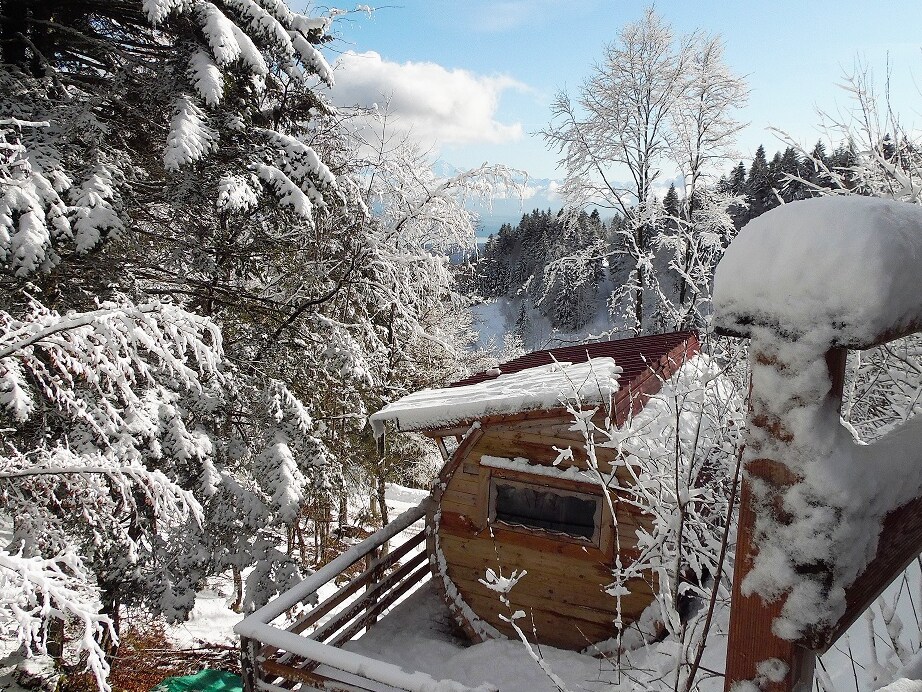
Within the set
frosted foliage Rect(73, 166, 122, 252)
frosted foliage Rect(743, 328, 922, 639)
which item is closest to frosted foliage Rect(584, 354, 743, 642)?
frosted foliage Rect(743, 328, 922, 639)

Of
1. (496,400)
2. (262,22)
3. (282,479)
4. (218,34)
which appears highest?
(262,22)

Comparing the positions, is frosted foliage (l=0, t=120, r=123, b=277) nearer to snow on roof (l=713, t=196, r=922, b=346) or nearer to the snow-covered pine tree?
the snow-covered pine tree

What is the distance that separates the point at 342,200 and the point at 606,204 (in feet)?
30.6

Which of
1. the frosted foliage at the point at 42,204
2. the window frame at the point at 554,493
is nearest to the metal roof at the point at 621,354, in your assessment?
the window frame at the point at 554,493

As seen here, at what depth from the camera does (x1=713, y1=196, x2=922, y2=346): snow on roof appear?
2.38ft

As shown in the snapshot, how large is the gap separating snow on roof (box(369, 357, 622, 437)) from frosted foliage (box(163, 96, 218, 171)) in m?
3.40

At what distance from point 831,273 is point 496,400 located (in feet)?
16.4

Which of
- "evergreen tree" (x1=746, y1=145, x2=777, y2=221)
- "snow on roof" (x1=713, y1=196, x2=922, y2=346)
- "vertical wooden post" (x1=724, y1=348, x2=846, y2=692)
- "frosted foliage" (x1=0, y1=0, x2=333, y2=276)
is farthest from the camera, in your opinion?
"evergreen tree" (x1=746, y1=145, x2=777, y2=221)

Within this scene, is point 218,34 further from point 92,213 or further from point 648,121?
point 648,121

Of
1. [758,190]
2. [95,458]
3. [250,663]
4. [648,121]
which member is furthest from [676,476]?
[758,190]

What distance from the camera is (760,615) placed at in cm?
89

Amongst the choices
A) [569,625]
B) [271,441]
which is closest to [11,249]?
[271,441]

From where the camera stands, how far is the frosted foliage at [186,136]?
5555 millimetres

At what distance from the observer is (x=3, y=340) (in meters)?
3.84
